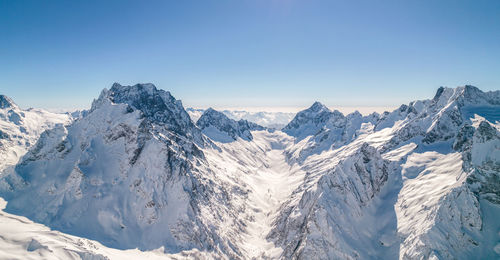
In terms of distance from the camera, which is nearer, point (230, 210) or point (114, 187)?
point (114, 187)

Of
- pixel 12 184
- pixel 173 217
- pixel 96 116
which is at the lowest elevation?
pixel 173 217

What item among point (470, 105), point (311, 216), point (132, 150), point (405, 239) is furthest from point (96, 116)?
point (470, 105)

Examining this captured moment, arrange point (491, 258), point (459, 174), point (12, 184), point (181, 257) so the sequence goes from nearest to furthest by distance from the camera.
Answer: point (491, 258) < point (459, 174) < point (181, 257) < point (12, 184)

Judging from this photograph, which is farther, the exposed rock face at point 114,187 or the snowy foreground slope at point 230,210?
the exposed rock face at point 114,187

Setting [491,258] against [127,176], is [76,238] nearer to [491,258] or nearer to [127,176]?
[127,176]

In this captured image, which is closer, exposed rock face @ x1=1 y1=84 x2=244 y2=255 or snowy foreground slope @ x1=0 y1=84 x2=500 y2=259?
snowy foreground slope @ x1=0 y1=84 x2=500 y2=259

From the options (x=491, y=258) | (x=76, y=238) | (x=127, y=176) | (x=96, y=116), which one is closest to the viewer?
(x=491, y=258)

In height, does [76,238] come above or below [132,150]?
below

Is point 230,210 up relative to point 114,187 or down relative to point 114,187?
down
